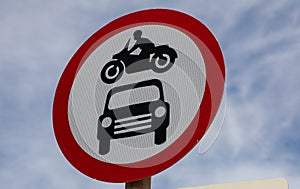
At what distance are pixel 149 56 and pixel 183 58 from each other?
0.15 m

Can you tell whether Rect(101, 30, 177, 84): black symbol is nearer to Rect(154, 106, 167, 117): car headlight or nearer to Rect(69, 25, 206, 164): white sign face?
Rect(69, 25, 206, 164): white sign face

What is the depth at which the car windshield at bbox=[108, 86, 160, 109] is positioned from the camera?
244 centimetres

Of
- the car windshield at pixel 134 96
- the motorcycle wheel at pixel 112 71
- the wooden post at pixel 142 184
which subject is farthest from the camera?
the motorcycle wheel at pixel 112 71

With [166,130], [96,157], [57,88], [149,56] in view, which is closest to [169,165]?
[166,130]

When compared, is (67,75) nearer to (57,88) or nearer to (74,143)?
(57,88)

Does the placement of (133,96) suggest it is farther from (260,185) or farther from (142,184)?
(260,185)

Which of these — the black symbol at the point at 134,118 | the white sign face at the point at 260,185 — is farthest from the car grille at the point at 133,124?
the white sign face at the point at 260,185

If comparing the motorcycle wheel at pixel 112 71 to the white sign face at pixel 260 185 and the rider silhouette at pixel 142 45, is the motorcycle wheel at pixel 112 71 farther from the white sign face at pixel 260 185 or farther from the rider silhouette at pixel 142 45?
the white sign face at pixel 260 185

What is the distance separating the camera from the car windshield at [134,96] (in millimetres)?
2435

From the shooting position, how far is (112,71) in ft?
8.49

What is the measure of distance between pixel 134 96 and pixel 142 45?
230mm

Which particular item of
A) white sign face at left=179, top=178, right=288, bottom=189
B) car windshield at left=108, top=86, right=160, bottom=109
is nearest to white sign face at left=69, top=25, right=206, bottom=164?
car windshield at left=108, top=86, right=160, bottom=109

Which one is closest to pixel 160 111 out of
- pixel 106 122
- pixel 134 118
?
pixel 134 118

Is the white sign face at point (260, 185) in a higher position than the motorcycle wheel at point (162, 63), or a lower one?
lower
